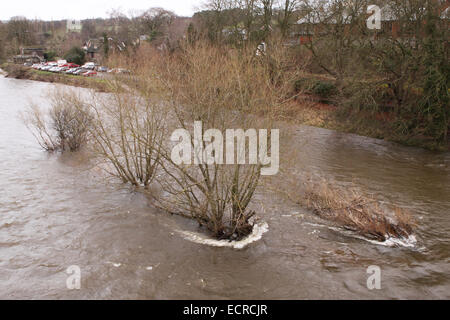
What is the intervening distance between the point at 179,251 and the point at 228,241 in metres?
1.42

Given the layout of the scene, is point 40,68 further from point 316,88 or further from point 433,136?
point 433,136

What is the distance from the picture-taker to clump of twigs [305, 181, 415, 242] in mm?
9820

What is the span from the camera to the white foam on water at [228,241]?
9.61 m

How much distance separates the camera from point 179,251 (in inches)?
363

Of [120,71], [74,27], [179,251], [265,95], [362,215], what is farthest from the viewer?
[74,27]

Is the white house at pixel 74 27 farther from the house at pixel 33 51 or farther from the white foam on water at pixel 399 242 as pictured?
the white foam on water at pixel 399 242

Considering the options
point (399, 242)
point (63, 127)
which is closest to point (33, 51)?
point (63, 127)

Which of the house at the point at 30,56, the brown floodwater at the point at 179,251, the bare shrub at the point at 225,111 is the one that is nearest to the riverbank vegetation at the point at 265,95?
the bare shrub at the point at 225,111

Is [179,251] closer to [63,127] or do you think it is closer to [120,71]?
[120,71]

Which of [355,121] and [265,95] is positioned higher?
[265,95]

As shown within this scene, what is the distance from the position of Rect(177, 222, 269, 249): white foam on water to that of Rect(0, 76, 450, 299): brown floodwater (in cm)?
19

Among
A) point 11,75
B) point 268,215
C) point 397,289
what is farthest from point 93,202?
point 11,75

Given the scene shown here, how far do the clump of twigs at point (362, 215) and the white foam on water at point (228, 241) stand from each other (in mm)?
2268
